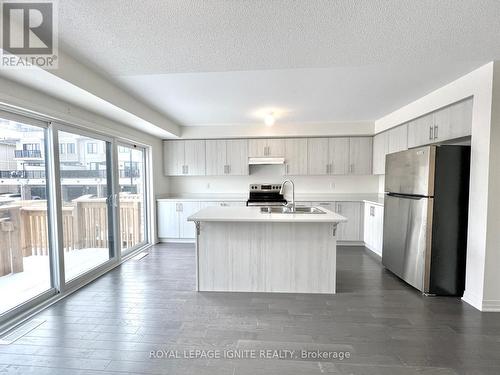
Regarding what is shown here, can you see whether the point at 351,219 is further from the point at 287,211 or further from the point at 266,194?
the point at 287,211

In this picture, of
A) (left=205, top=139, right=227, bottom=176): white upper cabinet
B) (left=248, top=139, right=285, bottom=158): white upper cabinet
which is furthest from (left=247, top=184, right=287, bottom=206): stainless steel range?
(left=205, top=139, right=227, bottom=176): white upper cabinet

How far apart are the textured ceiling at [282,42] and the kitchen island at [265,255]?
1.51m

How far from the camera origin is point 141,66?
87.7 inches

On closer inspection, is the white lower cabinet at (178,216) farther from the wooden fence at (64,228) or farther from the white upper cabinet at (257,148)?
the white upper cabinet at (257,148)

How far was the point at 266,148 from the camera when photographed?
5.06 meters

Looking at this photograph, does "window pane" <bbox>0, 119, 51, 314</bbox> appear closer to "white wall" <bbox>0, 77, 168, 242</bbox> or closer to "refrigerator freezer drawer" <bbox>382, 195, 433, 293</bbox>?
"white wall" <bbox>0, 77, 168, 242</bbox>

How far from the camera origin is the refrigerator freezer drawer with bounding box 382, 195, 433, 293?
267cm

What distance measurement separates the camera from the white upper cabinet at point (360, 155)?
16.0 ft

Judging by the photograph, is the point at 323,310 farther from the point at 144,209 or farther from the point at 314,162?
the point at 144,209

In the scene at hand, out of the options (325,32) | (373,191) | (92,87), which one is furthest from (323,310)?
(373,191)

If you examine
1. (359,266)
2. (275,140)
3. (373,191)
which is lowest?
(359,266)

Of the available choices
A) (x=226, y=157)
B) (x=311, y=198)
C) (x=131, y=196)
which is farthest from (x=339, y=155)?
(x=131, y=196)

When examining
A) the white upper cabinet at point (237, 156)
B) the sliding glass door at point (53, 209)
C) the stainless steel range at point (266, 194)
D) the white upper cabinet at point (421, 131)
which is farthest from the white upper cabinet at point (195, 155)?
the white upper cabinet at point (421, 131)

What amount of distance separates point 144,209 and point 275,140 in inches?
117
